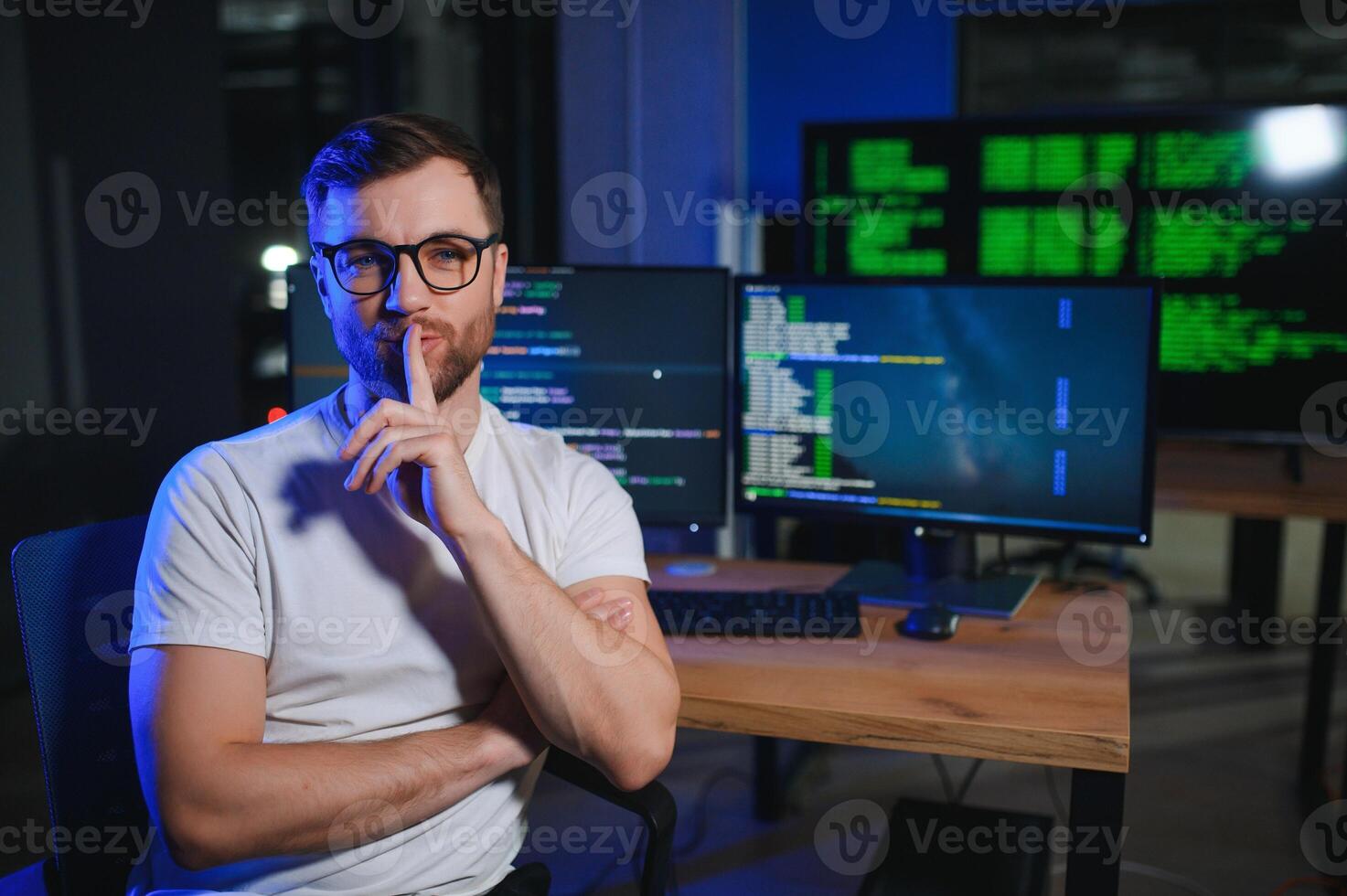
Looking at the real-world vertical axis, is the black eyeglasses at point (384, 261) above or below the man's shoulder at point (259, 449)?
above

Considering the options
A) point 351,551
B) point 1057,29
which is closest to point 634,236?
point 351,551

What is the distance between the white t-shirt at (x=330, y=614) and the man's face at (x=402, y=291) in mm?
116

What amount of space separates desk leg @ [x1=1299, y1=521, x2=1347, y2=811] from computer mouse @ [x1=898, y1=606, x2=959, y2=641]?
5.11 ft

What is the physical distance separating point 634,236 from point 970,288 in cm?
128

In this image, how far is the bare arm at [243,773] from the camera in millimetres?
1125

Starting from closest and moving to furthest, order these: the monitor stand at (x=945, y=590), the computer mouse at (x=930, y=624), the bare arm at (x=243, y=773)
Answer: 1. the bare arm at (x=243, y=773)
2. the computer mouse at (x=930, y=624)
3. the monitor stand at (x=945, y=590)

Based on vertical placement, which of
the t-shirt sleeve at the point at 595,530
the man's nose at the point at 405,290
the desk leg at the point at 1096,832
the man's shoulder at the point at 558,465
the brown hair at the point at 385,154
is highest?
the brown hair at the point at 385,154

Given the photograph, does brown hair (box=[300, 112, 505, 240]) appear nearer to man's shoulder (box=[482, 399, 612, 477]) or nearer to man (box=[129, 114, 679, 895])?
man (box=[129, 114, 679, 895])

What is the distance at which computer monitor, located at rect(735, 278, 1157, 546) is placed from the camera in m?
1.76

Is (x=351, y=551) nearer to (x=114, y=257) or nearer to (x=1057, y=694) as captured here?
(x=1057, y=694)

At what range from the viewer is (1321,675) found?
2820mm

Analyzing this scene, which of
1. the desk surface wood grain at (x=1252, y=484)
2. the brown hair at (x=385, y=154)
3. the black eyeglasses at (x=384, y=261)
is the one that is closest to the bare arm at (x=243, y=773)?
the black eyeglasses at (x=384, y=261)

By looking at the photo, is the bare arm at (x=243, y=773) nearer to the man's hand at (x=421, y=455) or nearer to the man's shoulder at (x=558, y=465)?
the man's hand at (x=421, y=455)

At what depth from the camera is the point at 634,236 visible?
2912 mm
